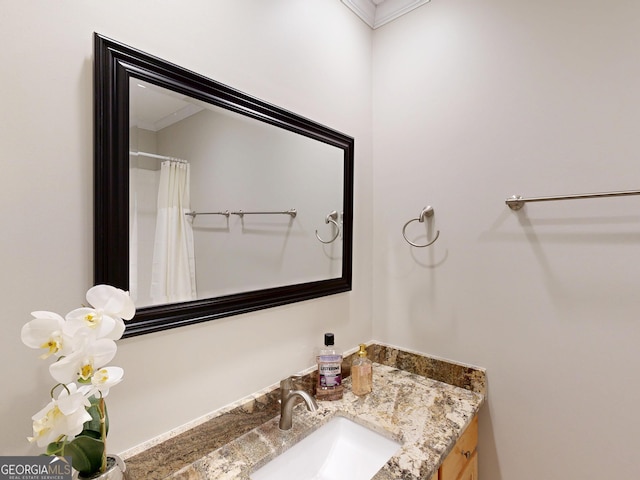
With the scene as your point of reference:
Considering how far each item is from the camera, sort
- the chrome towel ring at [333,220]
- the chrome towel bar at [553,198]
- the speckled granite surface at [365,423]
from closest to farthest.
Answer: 1. the speckled granite surface at [365,423]
2. the chrome towel bar at [553,198]
3. the chrome towel ring at [333,220]

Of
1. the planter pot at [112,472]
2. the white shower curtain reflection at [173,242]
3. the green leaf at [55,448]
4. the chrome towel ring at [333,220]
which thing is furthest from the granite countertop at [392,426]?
the chrome towel ring at [333,220]

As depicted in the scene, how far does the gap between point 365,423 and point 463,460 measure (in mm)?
364

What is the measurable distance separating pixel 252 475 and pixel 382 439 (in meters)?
0.42

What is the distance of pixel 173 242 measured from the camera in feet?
2.76

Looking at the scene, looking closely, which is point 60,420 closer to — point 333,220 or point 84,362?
point 84,362

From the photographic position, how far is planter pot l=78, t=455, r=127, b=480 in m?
0.58

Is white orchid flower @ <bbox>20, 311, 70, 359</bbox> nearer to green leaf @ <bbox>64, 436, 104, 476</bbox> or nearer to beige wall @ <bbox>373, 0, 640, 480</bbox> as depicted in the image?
green leaf @ <bbox>64, 436, 104, 476</bbox>

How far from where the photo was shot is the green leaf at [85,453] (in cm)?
56

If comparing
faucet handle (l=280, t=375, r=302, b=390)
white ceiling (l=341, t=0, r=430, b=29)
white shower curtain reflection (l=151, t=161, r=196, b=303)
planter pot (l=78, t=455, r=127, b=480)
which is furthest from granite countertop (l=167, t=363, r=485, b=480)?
white ceiling (l=341, t=0, r=430, b=29)

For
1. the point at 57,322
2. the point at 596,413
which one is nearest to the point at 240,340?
the point at 57,322

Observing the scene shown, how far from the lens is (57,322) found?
52 cm

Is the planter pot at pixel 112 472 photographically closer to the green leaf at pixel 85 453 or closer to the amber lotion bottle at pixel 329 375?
the green leaf at pixel 85 453

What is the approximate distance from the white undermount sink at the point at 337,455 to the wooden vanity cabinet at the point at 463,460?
0.49ft

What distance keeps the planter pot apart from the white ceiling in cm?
170
